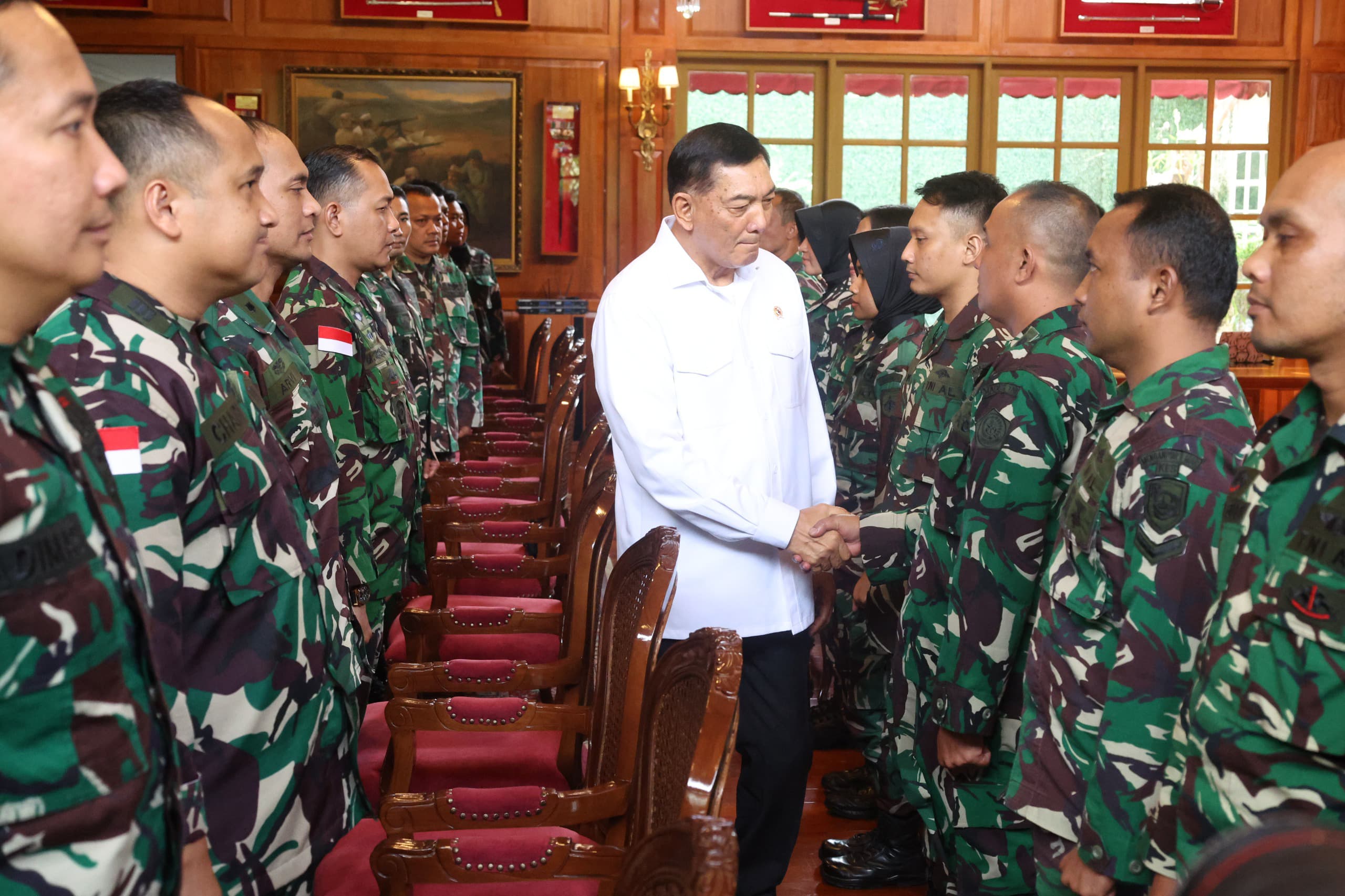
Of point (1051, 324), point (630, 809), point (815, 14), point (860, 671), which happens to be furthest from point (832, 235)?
point (815, 14)

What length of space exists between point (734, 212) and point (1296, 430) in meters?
1.39

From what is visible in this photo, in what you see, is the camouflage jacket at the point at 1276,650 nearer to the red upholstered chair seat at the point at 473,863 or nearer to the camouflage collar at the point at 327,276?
the red upholstered chair seat at the point at 473,863

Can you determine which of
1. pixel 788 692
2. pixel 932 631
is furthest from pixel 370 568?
pixel 932 631

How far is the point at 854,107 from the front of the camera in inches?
381

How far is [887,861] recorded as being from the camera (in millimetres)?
2988

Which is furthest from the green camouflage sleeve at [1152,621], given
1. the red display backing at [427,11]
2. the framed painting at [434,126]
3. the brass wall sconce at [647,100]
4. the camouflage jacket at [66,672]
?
the red display backing at [427,11]

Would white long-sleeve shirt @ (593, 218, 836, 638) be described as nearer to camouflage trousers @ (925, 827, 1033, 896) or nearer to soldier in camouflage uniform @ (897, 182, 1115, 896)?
soldier in camouflage uniform @ (897, 182, 1115, 896)

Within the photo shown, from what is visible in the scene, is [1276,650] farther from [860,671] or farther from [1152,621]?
[860,671]

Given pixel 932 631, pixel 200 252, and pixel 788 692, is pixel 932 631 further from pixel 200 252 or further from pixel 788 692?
pixel 200 252

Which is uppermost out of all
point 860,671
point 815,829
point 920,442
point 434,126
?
point 434,126

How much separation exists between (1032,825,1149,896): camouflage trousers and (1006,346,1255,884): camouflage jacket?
63mm

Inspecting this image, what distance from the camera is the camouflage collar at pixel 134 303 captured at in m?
1.51

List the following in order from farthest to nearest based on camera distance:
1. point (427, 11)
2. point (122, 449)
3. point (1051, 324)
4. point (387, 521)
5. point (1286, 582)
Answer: point (427, 11), point (387, 521), point (1051, 324), point (122, 449), point (1286, 582)

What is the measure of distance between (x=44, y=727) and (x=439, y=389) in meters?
4.44
